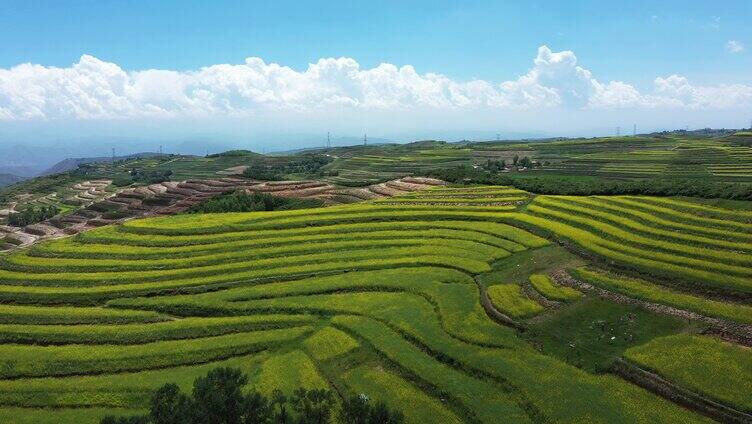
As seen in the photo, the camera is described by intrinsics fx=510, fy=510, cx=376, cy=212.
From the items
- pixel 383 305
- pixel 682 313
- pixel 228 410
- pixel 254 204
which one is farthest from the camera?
pixel 254 204

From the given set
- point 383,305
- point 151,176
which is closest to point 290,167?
point 151,176

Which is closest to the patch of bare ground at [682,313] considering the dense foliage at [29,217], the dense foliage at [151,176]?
the dense foliage at [29,217]

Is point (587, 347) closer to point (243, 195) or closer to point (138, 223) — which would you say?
point (138, 223)

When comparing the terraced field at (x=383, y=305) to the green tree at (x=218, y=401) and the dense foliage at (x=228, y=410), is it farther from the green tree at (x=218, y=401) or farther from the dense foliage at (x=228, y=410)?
the green tree at (x=218, y=401)

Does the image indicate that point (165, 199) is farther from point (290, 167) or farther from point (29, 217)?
point (290, 167)

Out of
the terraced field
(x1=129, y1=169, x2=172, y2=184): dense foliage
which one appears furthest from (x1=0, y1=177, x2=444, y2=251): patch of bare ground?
(x1=129, y1=169, x2=172, y2=184): dense foliage

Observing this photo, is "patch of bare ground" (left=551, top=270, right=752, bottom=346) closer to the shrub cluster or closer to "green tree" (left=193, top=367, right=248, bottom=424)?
"green tree" (left=193, top=367, right=248, bottom=424)

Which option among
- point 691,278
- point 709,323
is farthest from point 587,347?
point 691,278
